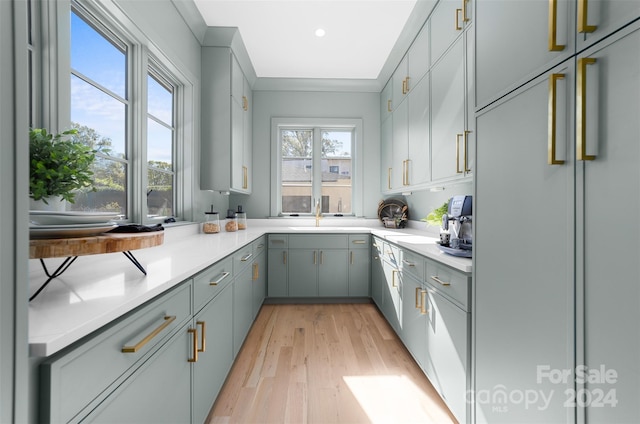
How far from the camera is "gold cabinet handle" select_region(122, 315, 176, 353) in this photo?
76 centimetres

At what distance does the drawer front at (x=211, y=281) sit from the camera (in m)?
1.24

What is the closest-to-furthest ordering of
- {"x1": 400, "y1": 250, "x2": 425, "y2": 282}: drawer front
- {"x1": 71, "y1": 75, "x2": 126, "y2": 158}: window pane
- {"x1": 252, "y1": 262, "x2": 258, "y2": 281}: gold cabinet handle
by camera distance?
{"x1": 71, "y1": 75, "x2": 126, "y2": 158}: window pane < {"x1": 400, "y1": 250, "x2": 425, "y2": 282}: drawer front < {"x1": 252, "y1": 262, "x2": 258, "y2": 281}: gold cabinet handle

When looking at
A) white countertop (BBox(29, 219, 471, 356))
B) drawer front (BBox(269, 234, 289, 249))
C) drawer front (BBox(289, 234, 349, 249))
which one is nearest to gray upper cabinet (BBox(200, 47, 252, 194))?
drawer front (BBox(269, 234, 289, 249))

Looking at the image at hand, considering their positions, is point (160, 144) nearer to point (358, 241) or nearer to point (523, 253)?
point (358, 241)

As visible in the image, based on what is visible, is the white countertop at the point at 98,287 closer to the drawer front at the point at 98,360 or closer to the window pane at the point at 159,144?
the drawer front at the point at 98,360

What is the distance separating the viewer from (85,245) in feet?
2.61

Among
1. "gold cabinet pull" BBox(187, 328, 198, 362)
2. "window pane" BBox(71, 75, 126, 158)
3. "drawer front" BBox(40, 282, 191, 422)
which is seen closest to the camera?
"drawer front" BBox(40, 282, 191, 422)

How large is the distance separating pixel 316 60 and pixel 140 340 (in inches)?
124

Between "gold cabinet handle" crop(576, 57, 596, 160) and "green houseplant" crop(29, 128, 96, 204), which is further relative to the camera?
"green houseplant" crop(29, 128, 96, 204)

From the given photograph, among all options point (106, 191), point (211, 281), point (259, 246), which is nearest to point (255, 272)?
point (259, 246)

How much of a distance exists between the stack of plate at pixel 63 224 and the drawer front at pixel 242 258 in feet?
3.32

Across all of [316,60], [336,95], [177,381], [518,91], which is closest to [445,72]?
[518,91]

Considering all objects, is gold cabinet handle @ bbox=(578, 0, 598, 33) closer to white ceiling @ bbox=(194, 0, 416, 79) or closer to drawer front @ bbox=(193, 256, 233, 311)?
drawer front @ bbox=(193, 256, 233, 311)

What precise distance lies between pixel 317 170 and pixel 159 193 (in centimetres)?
209
